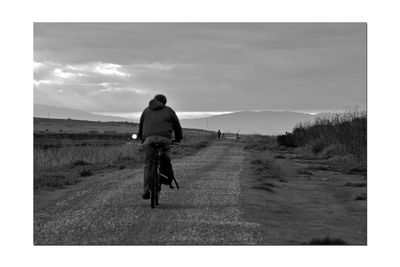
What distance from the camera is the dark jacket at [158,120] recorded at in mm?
13641

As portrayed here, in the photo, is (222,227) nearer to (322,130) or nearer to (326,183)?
(326,183)

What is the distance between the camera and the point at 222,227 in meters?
11.2

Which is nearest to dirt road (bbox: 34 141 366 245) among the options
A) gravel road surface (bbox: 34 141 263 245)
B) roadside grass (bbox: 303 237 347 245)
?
gravel road surface (bbox: 34 141 263 245)

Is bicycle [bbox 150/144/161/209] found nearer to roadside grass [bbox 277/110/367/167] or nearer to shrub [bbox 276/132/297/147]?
roadside grass [bbox 277/110/367/167]

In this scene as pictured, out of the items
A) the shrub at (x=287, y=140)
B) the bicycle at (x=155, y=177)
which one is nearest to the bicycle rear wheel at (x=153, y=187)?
the bicycle at (x=155, y=177)

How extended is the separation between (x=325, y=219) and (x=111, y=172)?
13.1 metres

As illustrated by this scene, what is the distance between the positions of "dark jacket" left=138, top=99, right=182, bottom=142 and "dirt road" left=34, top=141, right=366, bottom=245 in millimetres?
1599

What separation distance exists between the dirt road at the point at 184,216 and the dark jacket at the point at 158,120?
160 cm

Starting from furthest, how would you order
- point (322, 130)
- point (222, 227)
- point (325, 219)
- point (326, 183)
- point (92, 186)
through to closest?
point (322, 130) < point (326, 183) < point (92, 186) < point (325, 219) < point (222, 227)

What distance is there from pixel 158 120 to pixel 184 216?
231cm

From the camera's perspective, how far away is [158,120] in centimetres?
1367

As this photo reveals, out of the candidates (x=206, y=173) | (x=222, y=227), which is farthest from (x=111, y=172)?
(x=222, y=227)

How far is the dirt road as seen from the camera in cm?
1016

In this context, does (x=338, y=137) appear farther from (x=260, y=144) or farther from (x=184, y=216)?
(x=260, y=144)
